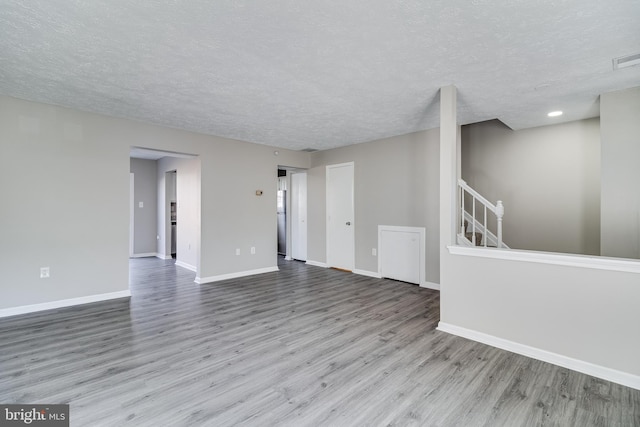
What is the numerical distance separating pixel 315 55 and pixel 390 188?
10.4 ft

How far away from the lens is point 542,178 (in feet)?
14.7

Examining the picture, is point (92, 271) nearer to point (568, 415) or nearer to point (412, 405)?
point (412, 405)

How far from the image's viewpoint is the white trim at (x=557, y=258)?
84.7 inches

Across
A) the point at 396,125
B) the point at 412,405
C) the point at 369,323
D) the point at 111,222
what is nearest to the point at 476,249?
the point at 369,323

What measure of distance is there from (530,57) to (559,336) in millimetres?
2318

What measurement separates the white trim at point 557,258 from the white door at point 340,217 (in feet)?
9.47

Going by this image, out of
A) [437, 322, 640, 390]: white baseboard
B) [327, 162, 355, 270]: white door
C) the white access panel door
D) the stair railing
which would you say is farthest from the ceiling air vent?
[327, 162, 355, 270]: white door

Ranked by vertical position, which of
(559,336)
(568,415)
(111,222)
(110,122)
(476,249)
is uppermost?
(110,122)

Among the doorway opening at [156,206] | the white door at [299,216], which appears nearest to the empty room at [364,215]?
the white door at [299,216]

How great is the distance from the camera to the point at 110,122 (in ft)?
13.0

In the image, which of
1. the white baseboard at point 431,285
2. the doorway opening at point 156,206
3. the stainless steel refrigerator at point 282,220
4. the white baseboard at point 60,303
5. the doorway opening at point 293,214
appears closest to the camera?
the white baseboard at point 60,303

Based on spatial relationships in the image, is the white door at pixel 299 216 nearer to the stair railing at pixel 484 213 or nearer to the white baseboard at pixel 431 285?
the white baseboard at pixel 431 285

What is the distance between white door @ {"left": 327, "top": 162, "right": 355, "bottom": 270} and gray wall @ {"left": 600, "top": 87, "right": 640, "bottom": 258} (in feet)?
11.7

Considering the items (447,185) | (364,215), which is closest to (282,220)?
(364,215)
